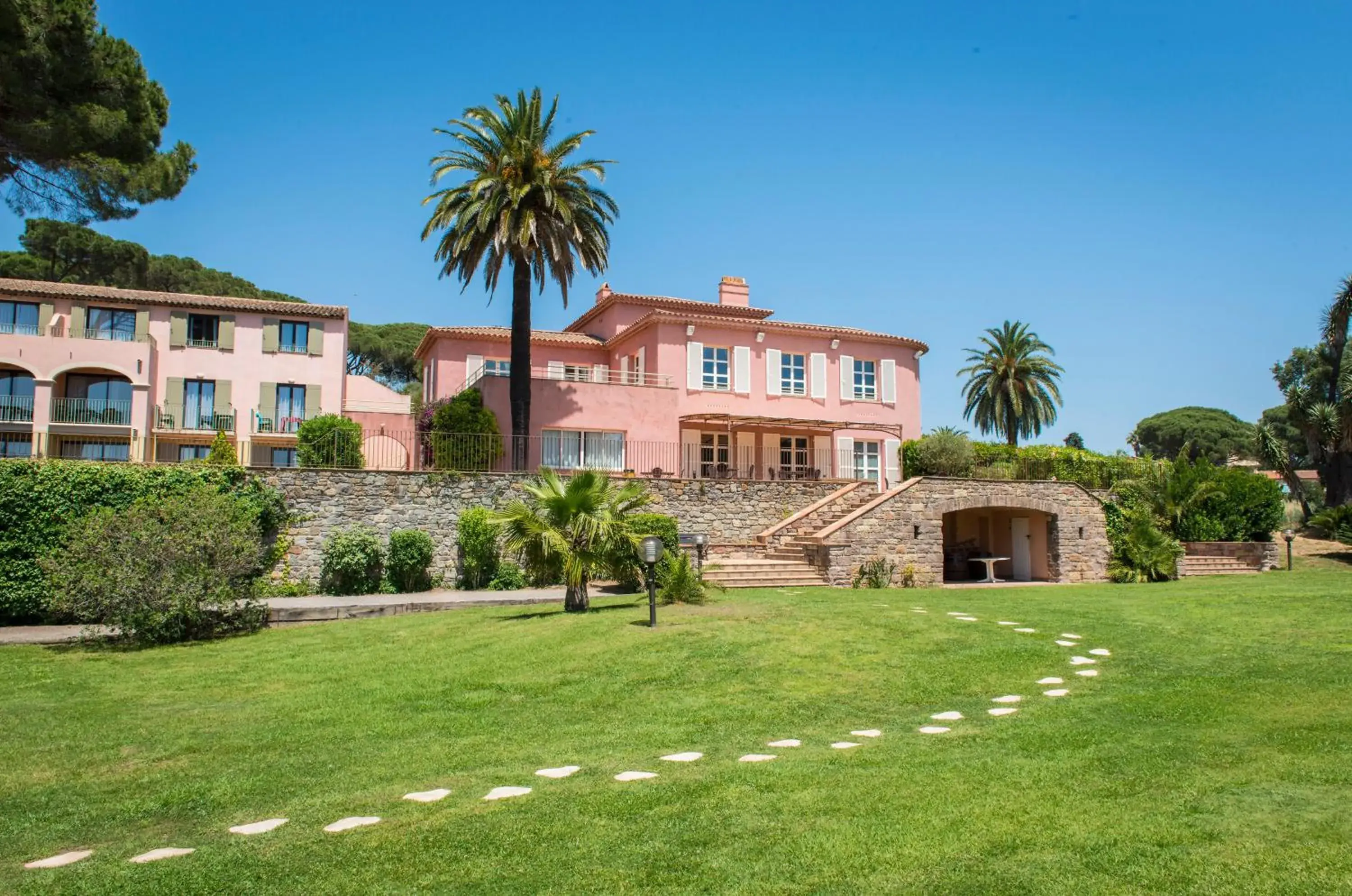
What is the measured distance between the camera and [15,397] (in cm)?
3319

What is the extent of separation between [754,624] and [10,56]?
14353 millimetres

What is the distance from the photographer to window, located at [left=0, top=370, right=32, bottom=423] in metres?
33.1

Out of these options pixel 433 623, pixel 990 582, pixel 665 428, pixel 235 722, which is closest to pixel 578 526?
pixel 433 623

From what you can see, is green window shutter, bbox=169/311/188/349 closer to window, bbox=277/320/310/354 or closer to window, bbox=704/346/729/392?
window, bbox=277/320/310/354

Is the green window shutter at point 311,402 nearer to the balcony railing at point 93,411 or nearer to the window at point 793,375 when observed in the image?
the balcony railing at point 93,411

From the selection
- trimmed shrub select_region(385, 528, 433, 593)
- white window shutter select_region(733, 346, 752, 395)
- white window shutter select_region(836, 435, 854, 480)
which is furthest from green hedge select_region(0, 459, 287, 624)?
white window shutter select_region(836, 435, 854, 480)

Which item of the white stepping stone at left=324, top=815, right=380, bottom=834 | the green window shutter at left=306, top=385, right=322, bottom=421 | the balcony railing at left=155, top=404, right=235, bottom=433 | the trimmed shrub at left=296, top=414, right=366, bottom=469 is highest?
the green window shutter at left=306, top=385, right=322, bottom=421

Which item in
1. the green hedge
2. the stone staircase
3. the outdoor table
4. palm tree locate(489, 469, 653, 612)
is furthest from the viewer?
the outdoor table

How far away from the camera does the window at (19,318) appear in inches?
1330

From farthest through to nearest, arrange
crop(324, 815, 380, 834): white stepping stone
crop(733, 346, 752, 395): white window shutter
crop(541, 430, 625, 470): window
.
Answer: crop(733, 346, 752, 395): white window shutter, crop(541, 430, 625, 470): window, crop(324, 815, 380, 834): white stepping stone

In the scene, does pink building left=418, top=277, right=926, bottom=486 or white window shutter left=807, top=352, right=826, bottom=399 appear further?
white window shutter left=807, top=352, right=826, bottom=399

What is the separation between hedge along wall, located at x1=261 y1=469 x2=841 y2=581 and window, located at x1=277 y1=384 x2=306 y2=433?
14806mm

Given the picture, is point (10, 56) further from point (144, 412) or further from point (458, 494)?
point (144, 412)

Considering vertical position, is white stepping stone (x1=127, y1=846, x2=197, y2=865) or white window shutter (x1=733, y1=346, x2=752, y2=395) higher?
white window shutter (x1=733, y1=346, x2=752, y2=395)
